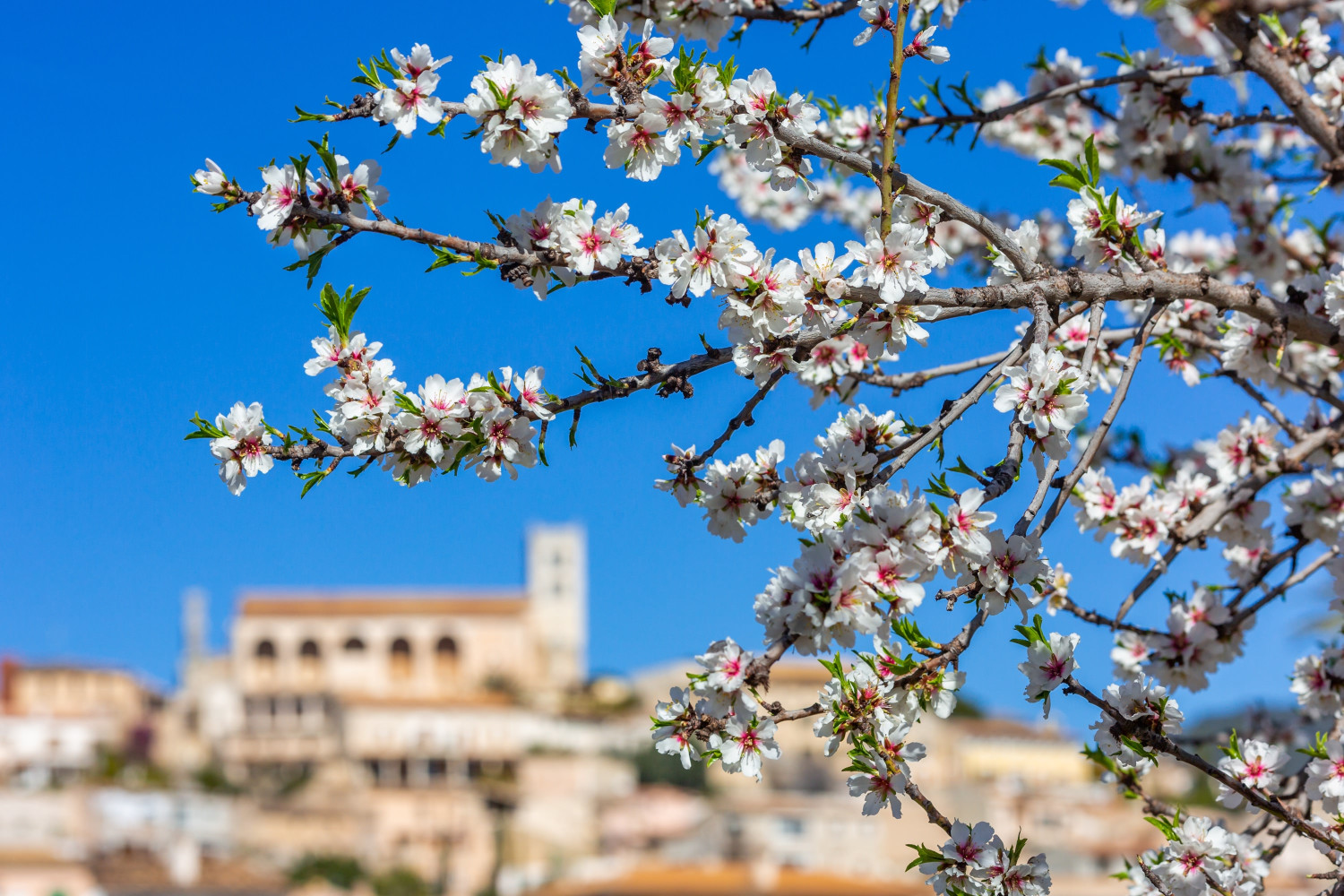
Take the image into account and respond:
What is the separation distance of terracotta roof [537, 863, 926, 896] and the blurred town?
0.13 metres

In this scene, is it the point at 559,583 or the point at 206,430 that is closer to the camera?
the point at 206,430

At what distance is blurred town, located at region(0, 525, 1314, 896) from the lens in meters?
37.8

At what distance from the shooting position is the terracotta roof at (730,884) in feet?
112

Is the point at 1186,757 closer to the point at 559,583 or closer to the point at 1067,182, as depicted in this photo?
the point at 1067,182

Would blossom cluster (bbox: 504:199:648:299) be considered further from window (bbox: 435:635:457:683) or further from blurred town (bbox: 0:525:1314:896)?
window (bbox: 435:635:457:683)

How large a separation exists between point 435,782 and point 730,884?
20404 millimetres

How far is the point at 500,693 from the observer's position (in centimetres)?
6109

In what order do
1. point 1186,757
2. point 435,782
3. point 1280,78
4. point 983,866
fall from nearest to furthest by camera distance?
1. point 983,866
2. point 1186,757
3. point 1280,78
4. point 435,782

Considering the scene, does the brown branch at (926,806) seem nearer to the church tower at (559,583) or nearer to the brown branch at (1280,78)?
the brown branch at (1280,78)

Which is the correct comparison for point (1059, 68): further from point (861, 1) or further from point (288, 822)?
point (288, 822)

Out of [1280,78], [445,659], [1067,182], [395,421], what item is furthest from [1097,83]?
[445,659]

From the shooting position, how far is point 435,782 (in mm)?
53000

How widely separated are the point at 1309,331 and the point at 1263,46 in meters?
0.70

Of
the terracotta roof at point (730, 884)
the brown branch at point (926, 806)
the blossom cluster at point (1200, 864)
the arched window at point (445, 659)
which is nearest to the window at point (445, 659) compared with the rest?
the arched window at point (445, 659)
